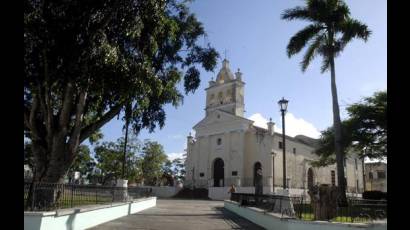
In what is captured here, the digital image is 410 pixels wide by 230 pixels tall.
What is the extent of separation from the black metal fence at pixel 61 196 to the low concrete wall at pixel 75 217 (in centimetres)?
38

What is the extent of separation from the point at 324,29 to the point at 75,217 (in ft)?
60.3

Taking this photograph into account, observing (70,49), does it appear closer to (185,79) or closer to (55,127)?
(55,127)

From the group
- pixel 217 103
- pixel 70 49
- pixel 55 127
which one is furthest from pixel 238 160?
pixel 70 49

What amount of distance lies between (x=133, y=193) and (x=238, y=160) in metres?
29.6

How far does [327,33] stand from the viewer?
2283 centimetres

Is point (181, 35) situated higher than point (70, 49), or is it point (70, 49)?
point (181, 35)

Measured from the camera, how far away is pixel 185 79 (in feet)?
56.2

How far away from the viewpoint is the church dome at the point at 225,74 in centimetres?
5376

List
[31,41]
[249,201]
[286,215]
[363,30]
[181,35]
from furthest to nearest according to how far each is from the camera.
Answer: [363,30] < [249,201] < [181,35] < [286,215] < [31,41]

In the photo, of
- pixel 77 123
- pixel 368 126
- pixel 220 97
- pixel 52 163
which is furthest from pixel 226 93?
pixel 52 163
